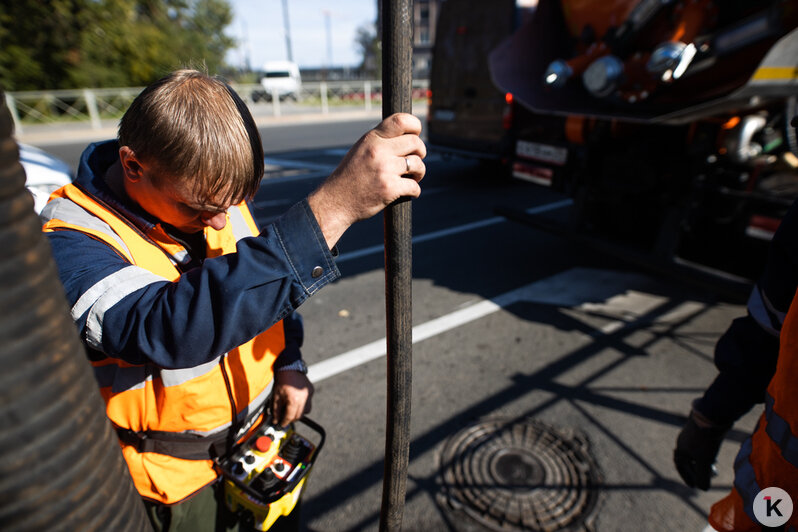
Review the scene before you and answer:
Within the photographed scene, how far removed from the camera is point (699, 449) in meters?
1.63

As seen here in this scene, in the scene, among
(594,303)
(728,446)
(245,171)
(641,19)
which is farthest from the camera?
(594,303)

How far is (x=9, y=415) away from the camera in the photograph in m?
0.47

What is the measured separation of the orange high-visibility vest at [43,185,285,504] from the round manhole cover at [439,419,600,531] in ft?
4.30

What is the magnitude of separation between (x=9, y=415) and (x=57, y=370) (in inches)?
2.3

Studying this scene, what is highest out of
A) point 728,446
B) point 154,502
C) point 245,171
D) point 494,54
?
point 494,54

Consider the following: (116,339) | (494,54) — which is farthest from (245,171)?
(494,54)

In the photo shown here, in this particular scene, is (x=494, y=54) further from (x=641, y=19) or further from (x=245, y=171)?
(x=245, y=171)

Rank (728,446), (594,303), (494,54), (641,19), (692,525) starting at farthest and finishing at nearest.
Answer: (494,54) → (594,303) → (641,19) → (728,446) → (692,525)

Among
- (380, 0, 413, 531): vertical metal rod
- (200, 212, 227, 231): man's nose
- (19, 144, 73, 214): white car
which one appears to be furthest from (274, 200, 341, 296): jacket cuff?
(19, 144, 73, 214): white car

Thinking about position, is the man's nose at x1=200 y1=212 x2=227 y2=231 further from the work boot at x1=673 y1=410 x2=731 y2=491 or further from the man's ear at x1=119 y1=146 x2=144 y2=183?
the work boot at x1=673 y1=410 x2=731 y2=491

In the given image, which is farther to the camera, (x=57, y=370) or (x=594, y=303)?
(x=594, y=303)

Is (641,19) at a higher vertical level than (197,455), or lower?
higher

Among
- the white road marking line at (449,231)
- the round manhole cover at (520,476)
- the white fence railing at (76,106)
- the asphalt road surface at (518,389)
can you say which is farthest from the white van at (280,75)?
the round manhole cover at (520,476)

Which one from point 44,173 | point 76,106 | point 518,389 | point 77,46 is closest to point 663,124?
point 518,389
